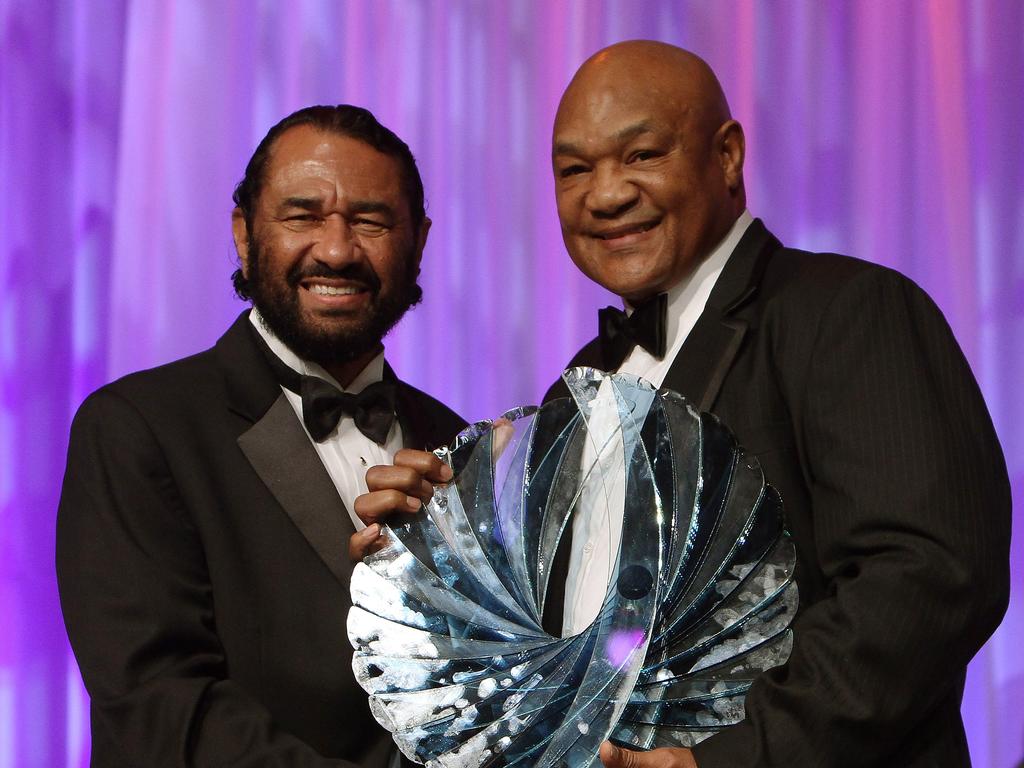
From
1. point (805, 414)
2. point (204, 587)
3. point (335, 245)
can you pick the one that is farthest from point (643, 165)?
point (204, 587)

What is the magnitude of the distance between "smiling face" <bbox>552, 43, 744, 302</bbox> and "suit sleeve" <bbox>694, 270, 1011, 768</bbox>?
1.28ft

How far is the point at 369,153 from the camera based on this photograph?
2.71 metres

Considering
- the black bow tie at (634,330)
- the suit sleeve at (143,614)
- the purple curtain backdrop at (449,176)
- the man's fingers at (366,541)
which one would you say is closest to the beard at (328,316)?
the suit sleeve at (143,614)

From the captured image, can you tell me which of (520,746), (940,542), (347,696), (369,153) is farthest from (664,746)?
(369,153)

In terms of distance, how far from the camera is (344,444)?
8.81 feet

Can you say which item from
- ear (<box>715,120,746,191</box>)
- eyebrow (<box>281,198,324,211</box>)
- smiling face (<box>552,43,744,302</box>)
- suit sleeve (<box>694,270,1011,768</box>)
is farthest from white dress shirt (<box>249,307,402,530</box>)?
suit sleeve (<box>694,270,1011,768</box>)

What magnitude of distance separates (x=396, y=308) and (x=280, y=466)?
1.43ft

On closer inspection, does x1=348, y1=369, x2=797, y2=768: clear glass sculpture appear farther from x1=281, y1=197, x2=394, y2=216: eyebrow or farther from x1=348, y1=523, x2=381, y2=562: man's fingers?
x1=281, y1=197, x2=394, y2=216: eyebrow

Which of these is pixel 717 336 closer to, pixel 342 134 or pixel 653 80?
pixel 653 80

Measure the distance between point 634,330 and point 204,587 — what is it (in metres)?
0.87

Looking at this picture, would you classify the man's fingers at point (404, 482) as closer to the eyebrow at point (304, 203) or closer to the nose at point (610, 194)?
the nose at point (610, 194)

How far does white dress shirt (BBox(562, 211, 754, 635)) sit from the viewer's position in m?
2.02

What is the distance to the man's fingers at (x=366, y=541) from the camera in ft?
7.04

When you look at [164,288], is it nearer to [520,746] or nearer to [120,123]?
[120,123]
